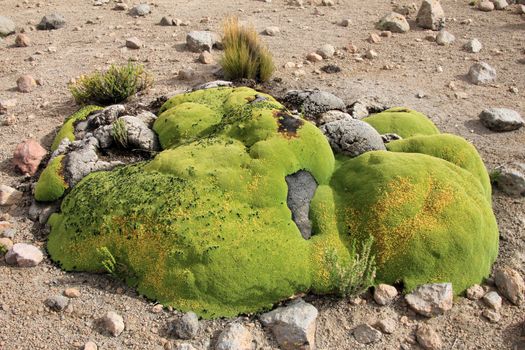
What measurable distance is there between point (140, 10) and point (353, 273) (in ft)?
35.3

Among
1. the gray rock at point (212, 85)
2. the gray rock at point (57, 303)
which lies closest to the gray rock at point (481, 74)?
the gray rock at point (212, 85)

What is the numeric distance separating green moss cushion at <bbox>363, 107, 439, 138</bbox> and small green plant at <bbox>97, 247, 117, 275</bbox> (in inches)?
182

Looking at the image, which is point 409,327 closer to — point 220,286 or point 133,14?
point 220,286

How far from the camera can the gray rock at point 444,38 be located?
1247 cm

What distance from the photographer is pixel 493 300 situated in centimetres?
566

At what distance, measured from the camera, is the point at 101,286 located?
18.7ft

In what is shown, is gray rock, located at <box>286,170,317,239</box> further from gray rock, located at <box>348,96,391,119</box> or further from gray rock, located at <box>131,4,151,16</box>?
gray rock, located at <box>131,4,151,16</box>

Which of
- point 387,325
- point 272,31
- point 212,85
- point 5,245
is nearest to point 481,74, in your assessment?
point 272,31

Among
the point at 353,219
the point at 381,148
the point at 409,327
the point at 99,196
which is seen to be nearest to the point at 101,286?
the point at 99,196

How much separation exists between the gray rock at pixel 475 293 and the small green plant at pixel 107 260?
404cm

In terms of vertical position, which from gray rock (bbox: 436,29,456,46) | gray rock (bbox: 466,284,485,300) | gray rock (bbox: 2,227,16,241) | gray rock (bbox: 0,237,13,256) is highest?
gray rock (bbox: 436,29,456,46)

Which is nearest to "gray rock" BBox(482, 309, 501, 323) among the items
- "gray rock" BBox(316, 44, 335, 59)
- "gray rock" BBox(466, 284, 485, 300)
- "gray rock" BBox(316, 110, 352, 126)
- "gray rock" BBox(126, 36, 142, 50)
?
"gray rock" BBox(466, 284, 485, 300)

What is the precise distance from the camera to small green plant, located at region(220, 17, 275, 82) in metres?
10.1

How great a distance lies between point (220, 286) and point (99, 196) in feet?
6.69
